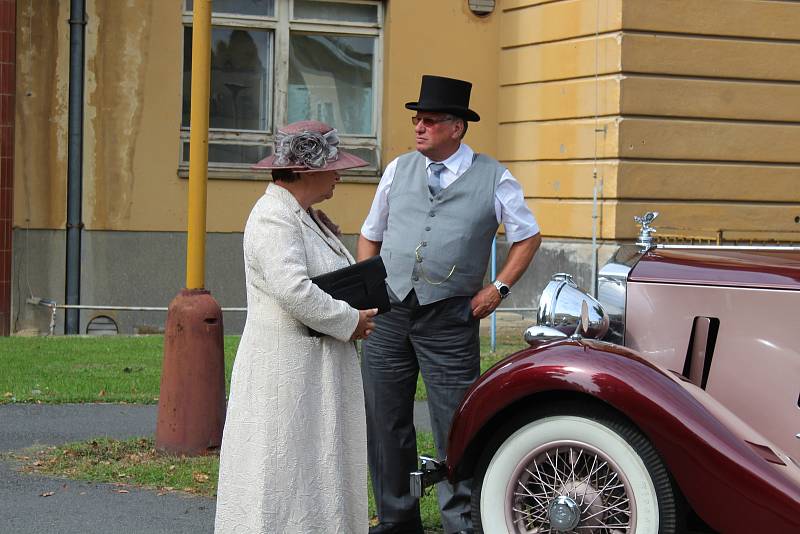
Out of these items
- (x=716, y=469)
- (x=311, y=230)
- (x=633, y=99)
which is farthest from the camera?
(x=633, y=99)

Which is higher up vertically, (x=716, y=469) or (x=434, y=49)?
(x=434, y=49)

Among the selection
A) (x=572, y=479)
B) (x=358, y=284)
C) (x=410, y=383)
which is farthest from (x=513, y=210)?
(x=572, y=479)

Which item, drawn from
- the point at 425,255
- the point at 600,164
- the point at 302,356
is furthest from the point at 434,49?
the point at 302,356

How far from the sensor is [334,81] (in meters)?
14.2

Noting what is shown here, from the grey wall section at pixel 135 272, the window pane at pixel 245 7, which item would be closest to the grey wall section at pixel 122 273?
the grey wall section at pixel 135 272

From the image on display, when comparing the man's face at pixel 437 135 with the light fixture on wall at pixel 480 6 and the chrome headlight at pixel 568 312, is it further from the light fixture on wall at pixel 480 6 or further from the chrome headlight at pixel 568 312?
the light fixture on wall at pixel 480 6

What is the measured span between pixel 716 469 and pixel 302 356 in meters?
1.46

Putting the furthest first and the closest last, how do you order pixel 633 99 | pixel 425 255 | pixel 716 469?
pixel 633 99, pixel 425 255, pixel 716 469

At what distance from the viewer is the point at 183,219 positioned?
530 inches

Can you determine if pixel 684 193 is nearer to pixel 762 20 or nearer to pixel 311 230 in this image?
pixel 762 20

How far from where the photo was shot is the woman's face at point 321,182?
A: 15.0ft

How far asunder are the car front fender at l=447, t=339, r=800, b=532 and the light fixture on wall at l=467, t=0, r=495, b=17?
9845mm

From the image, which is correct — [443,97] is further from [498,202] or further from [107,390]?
[107,390]

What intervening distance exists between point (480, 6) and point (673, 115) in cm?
263
